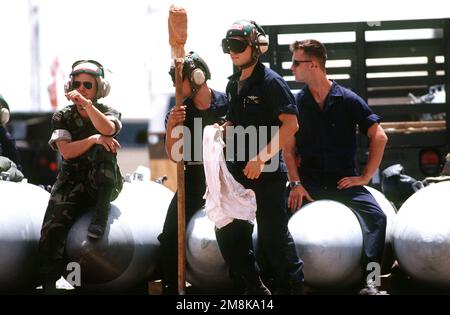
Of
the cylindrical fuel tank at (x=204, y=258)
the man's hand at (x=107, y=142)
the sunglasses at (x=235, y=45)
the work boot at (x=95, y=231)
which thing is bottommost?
the cylindrical fuel tank at (x=204, y=258)

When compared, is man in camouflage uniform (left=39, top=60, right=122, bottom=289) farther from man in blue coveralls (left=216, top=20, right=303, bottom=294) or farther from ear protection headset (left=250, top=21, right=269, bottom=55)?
ear protection headset (left=250, top=21, right=269, bottom=55)

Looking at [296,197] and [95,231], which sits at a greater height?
[296,197]

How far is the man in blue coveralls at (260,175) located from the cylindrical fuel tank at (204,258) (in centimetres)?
57

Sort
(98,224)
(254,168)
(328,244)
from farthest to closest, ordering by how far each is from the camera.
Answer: (98,224), (328,244), (254,168)

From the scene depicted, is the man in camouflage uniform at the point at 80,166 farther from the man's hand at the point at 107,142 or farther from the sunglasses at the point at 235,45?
the sunglasses at the point at 235,45

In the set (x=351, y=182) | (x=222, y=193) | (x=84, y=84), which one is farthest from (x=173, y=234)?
(x=351, y=182)

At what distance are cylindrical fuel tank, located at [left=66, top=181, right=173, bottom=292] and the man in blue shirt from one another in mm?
1082

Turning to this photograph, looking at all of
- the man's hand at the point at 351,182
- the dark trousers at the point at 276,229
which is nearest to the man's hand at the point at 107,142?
the dark trousers at the point at 276,229

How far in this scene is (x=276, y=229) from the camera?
526cm

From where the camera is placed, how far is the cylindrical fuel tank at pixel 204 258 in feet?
19.4

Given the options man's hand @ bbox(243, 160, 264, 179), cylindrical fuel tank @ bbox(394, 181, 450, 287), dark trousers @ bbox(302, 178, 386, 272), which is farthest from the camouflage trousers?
cylindrical fuel tank @ bbox(394, 181, 450, 287)

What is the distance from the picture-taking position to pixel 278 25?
806 centimetres

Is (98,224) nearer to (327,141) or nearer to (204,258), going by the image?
(204,258)

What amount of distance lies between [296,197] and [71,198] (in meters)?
1.59
